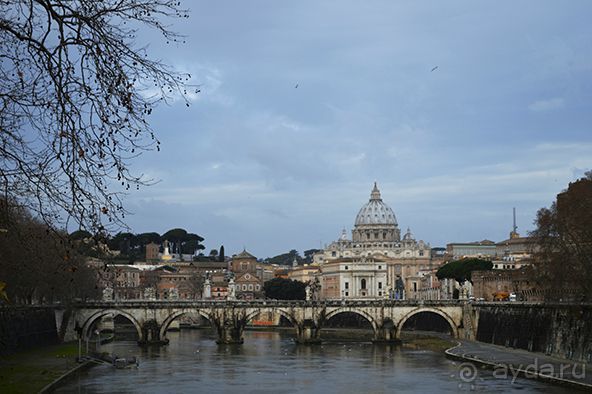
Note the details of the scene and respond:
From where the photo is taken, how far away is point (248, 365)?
182ft

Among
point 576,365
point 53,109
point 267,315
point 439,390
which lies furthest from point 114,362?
point 267,315

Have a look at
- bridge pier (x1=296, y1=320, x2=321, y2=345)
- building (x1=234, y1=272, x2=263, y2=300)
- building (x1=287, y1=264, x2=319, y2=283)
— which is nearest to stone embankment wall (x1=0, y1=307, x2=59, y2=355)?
bridge pier (x1=296, y1=320, x2=321, y2=345)

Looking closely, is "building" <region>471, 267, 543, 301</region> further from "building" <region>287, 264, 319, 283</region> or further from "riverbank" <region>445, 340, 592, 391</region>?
"building" <region>287, 264, 319, 283</region>

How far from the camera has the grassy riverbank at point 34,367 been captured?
38.8 metres

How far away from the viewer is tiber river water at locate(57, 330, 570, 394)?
42594mm

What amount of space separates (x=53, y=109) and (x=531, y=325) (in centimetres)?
5178

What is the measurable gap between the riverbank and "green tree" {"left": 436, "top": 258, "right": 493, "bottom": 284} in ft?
159

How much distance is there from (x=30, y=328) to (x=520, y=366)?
32.3m

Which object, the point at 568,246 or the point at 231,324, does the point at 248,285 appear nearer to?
the point at 231,324

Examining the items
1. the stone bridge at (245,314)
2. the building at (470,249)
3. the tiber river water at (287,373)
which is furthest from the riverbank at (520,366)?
the building at (470,249)

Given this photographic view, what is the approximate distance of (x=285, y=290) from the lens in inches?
5576

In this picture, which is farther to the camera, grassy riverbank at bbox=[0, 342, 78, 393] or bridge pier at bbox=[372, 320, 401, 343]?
bridge pier at bbox=[372, 320, 401, 343]

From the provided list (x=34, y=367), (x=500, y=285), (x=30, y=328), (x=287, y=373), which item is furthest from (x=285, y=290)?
(x=34, y=367)

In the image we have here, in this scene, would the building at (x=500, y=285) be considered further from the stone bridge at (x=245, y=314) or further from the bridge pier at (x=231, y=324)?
the bridge pier at (x=231, y=324)
